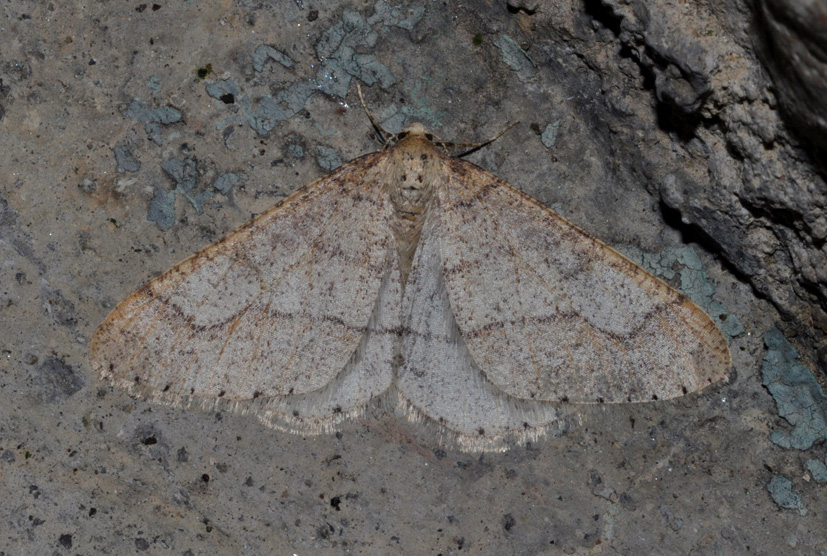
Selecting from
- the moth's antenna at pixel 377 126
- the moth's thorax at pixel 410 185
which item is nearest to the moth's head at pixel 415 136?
the moth's thorax at pixel 410 185

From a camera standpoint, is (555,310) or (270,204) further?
(270,204)

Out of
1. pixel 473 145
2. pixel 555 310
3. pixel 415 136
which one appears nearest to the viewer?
pixel 555 310

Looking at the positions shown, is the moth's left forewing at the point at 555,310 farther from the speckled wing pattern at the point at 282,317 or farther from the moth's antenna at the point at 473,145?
the speckled wing pattern at the point at 282,317

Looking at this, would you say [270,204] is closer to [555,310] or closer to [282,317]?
[282,317]

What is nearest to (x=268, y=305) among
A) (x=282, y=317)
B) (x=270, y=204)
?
(x=282, y=317)

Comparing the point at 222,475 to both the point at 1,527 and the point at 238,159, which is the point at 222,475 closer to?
the point at 1,527

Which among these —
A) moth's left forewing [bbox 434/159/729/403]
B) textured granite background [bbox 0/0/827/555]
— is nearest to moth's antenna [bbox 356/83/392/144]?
textured granite background [bbox 0/0/827/555]

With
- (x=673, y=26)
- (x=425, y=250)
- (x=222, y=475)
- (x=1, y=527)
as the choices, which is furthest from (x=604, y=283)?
(x=1, y=527)
